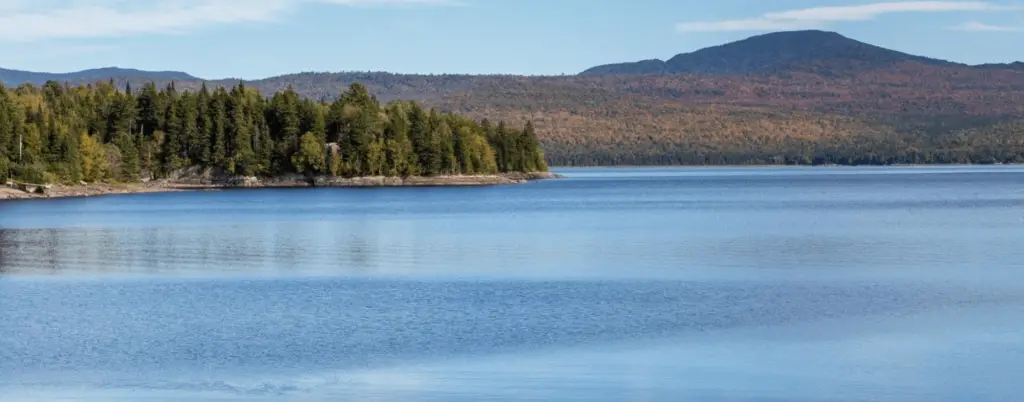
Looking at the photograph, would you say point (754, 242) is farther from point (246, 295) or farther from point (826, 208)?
point (826, 208)

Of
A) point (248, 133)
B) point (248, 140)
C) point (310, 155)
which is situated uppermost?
point (248, 133)

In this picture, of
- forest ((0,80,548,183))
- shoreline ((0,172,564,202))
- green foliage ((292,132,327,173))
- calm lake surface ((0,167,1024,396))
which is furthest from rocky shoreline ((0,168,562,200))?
calm lake surface ((0,167,1024,396))

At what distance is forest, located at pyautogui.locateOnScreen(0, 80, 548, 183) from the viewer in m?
129

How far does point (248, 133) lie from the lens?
134m

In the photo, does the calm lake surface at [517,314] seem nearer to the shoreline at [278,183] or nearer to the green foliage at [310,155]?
the shoreline at [278,183]

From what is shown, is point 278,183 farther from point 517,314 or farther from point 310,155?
point 517,314

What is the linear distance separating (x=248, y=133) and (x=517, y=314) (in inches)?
4254

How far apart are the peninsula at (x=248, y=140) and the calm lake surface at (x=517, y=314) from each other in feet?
228

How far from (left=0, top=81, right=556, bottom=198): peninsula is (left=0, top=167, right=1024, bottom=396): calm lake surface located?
Result: 228 ft

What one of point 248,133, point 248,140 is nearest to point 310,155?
point 248,140

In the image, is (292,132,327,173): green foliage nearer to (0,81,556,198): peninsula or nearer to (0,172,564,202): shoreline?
(0,81,556,198): peninsula

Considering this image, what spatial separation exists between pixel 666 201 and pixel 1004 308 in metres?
74.0

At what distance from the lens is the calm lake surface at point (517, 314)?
2095 centimetres

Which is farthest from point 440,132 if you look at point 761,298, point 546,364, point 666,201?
point 546,364
